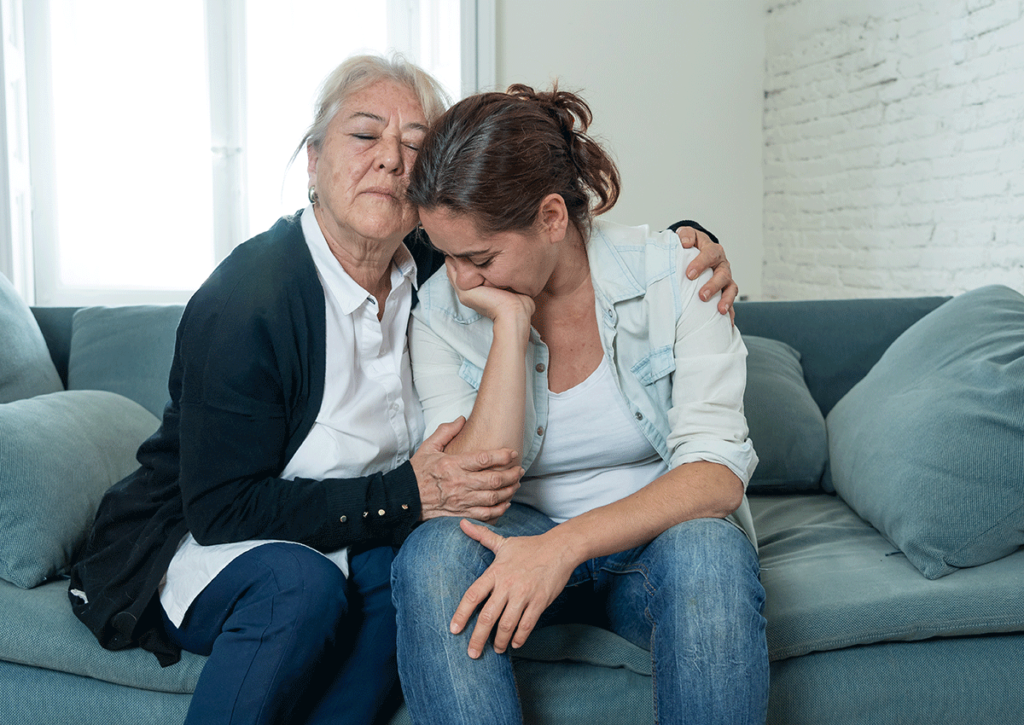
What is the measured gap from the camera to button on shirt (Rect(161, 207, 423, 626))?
118 cm

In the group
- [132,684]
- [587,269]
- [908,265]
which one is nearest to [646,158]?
[908,265]

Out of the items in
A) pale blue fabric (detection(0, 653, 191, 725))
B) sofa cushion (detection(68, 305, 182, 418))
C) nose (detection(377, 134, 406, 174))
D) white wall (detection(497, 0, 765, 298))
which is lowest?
pale blue fabric (detection(0, 653, 191, 725))

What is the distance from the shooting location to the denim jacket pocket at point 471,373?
4.49 feet

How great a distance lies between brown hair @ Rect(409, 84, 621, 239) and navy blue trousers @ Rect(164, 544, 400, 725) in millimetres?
549

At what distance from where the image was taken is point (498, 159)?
3.79 ft

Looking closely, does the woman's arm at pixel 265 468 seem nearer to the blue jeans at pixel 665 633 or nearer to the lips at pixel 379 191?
the blue jeans at pixel 665 633

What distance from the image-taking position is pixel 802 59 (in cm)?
359

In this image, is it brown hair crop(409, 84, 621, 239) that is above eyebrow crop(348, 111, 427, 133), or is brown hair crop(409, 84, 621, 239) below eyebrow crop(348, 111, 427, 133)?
below

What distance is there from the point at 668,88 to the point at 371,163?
2790 mm

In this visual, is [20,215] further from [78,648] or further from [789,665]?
[789,665]

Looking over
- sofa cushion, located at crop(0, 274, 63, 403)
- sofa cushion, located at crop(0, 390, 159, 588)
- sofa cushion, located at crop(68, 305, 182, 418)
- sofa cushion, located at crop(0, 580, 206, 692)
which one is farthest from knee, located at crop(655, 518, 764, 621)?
sofa cushion, located at crop(0, 274, 63, 403)

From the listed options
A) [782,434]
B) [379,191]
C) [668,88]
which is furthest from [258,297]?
[668,88]

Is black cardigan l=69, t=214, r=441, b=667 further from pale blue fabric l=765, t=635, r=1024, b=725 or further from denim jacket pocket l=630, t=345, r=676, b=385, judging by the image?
pale blue fabric l=765, t=635, r=1024, b=725

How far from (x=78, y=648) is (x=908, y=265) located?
3.00 meters
